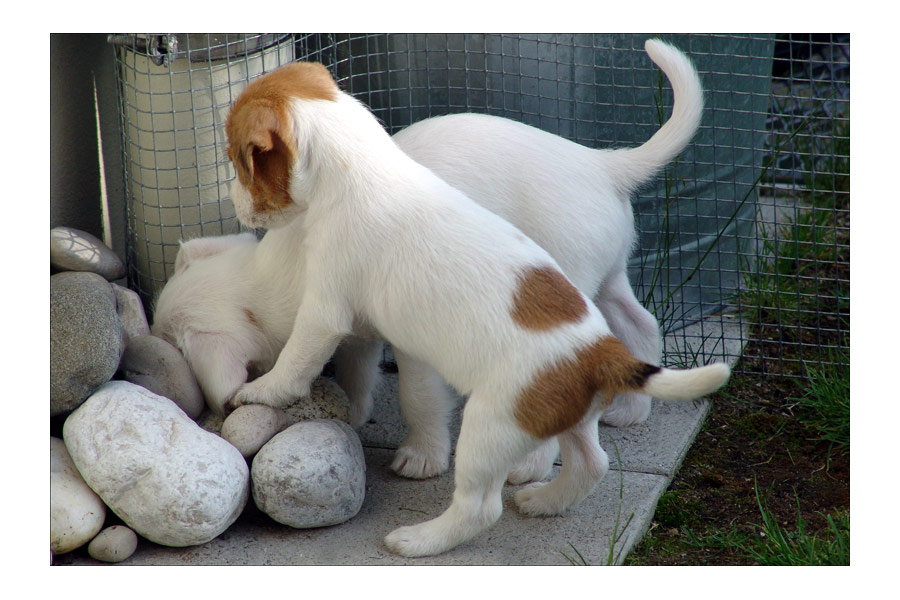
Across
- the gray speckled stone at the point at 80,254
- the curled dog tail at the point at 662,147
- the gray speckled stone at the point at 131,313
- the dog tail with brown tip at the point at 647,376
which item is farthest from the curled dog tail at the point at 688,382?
the gray speckled stone at the point at 80,254

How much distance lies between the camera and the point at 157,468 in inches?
135

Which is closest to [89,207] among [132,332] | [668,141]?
[132,332]

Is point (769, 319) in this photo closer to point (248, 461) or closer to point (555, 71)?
point (555, 71)

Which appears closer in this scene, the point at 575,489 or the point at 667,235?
the point at 575,489

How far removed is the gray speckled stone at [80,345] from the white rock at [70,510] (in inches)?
9.8

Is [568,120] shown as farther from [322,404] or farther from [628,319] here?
[322,404]

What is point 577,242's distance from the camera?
3.91 metres

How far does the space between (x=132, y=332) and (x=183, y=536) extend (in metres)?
1.21

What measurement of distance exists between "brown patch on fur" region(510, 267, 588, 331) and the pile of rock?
977 mm

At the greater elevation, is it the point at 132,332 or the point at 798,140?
the point at 798,140

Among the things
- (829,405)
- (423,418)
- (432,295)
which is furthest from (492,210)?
(829,405)

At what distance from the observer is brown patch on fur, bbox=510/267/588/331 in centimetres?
324

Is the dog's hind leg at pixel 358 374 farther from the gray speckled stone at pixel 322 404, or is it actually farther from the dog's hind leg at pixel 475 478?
the dog's hind leg at pixel 475 478

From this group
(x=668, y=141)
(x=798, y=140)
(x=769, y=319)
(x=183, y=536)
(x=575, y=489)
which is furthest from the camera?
(x=798, y=140)
